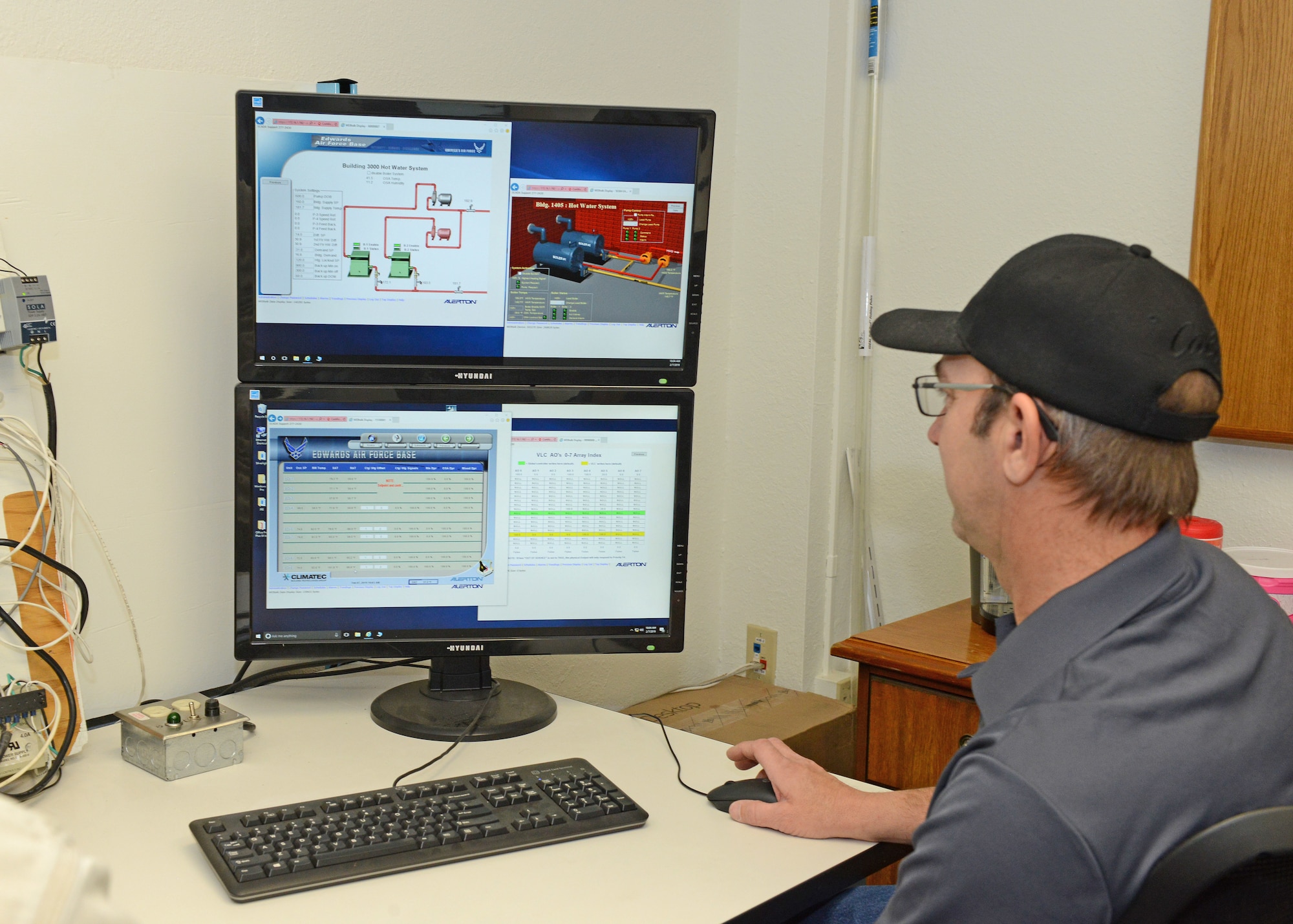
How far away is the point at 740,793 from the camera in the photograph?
4.04 ft

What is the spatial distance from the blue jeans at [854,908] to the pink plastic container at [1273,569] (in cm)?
71

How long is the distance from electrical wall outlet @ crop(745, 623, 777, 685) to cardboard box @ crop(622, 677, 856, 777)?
9cm

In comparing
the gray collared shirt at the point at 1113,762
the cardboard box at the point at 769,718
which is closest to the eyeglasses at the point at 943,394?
the gray collared shirt at the point at 1113,762

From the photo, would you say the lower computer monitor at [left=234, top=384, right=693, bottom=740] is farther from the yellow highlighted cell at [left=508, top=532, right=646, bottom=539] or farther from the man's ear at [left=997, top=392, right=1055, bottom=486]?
the man's ear at [left=997, top=392, right=1055, bottom=486]

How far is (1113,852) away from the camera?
29.4 inches

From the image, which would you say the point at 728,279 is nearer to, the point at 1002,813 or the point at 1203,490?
the point at 1203,490

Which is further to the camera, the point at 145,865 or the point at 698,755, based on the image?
the point at 698,755

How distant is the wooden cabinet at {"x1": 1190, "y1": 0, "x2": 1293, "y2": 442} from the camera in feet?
5.74

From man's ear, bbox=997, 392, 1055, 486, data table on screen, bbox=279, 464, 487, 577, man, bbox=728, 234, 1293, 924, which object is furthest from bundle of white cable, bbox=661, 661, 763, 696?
man's ear, bbox=997, 392, 1055, 486

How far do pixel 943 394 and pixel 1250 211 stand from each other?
1.05 meters

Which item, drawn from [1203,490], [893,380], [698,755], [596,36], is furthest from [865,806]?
[596,36]

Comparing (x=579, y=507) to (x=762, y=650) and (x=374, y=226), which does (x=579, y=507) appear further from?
(x=762, y=650)

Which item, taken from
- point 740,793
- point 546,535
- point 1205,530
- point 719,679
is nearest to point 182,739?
point 546,535

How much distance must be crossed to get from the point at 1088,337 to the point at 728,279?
4.87 ft
